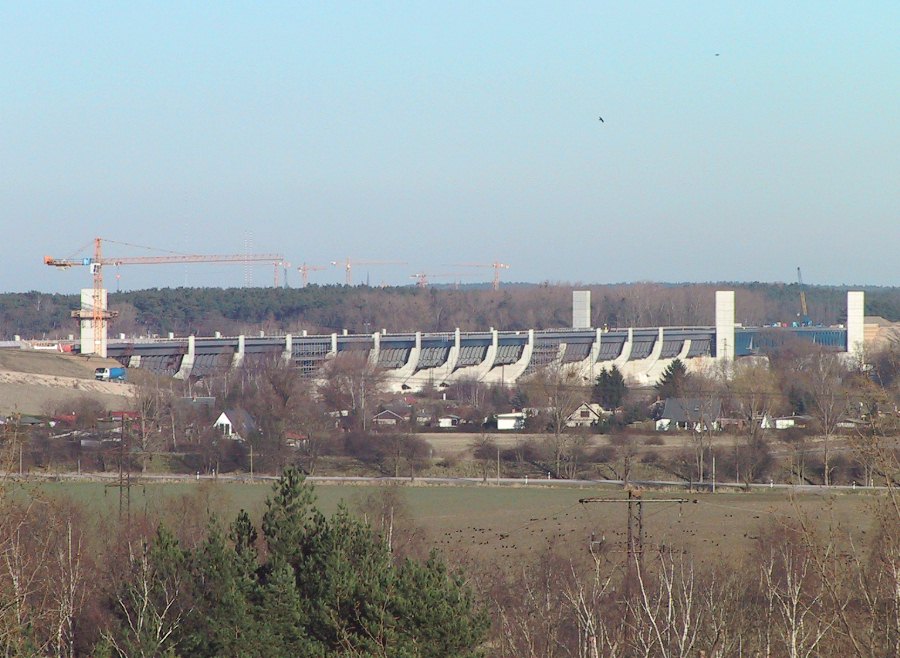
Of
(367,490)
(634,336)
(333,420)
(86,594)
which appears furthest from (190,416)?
(634,336)

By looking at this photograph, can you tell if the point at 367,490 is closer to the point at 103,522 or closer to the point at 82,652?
the point at 103,522

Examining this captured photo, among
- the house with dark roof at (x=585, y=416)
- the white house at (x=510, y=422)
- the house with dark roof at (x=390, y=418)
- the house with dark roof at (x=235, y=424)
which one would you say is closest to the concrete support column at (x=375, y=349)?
the house with dark roof at (x=390, y=418)

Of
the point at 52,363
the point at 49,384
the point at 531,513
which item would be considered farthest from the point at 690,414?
the point at 52,363

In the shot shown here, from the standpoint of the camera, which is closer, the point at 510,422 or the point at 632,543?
the point at 632,543

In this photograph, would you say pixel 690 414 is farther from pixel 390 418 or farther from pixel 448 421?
pixel 390 418

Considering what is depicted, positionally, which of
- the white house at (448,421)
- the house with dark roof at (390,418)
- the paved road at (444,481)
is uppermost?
the house with dark roof at (390,418)

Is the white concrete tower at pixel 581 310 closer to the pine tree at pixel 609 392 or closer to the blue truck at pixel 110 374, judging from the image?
the pine tree at pixel 609 392
